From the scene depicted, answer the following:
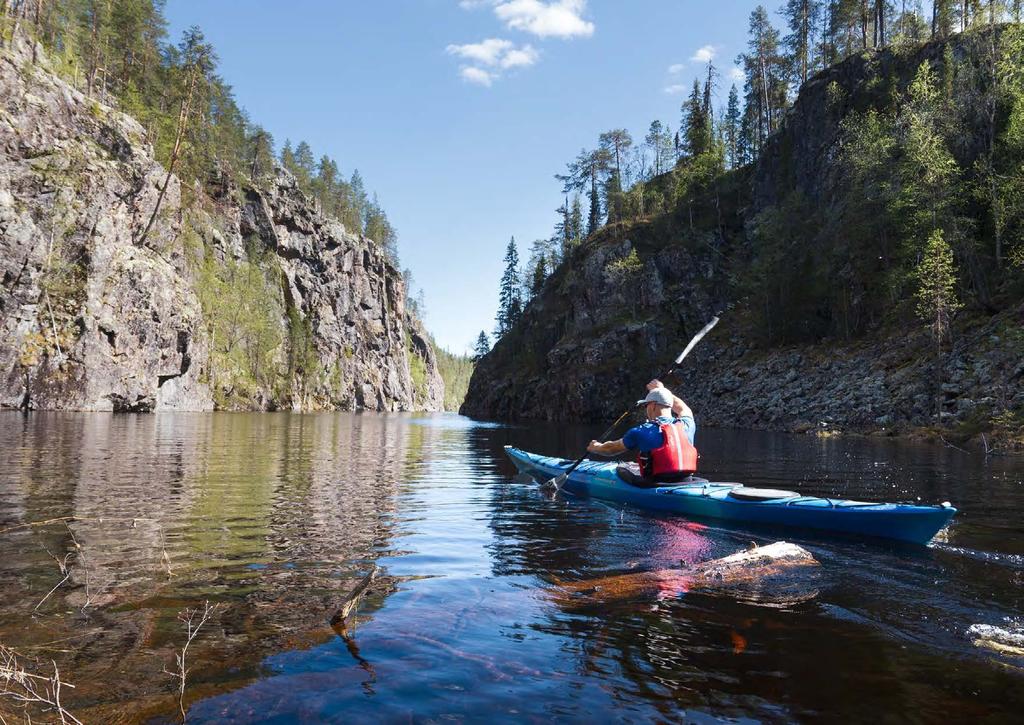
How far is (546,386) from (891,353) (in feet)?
117

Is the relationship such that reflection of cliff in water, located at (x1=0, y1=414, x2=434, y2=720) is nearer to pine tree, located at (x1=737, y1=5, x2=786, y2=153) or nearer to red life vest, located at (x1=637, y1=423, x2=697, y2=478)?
red life vest, located at (x1=637, y1=423, x2=697, y2=478)

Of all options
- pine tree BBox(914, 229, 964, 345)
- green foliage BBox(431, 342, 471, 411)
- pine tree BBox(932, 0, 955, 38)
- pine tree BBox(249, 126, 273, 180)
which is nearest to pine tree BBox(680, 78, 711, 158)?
pine tree BBox(932, 0, 955, 38)

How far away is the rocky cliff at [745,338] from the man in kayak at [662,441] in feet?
58.0

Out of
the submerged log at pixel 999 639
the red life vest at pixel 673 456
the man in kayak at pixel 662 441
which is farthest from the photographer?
the red life vest at pixel 673 456

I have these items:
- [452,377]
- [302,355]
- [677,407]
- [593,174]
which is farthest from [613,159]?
[452,377]

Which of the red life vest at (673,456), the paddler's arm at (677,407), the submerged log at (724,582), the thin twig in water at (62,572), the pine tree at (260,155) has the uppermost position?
the pine tree at (260,155)

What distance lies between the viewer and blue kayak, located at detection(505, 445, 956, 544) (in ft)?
26.4

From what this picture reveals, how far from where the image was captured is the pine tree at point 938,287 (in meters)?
28.8

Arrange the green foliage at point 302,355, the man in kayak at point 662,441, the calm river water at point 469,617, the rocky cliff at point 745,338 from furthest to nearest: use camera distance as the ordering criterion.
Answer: the green foliage at point 302,355
the rocky cliff at point 745,338
the man in kayak at point 662,441
the calm river water at point 469,617

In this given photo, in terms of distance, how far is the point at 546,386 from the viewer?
64.0 meters

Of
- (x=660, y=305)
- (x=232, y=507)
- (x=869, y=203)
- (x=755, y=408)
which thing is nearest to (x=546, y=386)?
(x=660, y=305)

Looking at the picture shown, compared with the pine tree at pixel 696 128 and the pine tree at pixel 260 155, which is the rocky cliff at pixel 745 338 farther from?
the pine tree at pixel 260 155

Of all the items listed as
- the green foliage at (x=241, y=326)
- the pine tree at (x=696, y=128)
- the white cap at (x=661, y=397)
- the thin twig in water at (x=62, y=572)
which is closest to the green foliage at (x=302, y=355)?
the green foliage at (x=241, y=326)

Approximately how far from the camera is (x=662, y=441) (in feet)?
36.7
